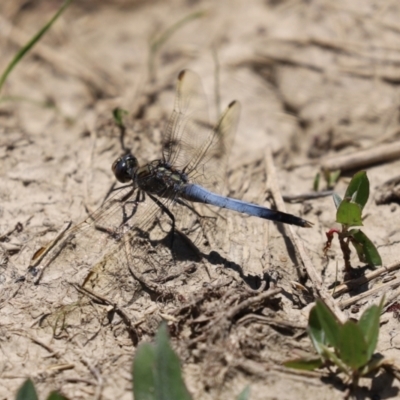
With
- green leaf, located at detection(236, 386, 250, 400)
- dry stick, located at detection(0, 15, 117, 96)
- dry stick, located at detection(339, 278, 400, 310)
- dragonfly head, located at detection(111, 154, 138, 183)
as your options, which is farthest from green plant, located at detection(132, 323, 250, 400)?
dry stick, located at detection(0, 15, 117, 96)

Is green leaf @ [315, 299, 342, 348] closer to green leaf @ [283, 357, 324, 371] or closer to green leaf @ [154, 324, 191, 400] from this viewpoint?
green leaf @ [283, 357, 324, 371]

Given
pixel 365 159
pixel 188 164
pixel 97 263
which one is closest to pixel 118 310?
pixel 97 263

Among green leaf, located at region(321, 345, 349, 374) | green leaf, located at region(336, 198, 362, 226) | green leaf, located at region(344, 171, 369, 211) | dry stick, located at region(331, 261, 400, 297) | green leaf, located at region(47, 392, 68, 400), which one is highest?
green leaf, located at region(344, 171, 369, 211)

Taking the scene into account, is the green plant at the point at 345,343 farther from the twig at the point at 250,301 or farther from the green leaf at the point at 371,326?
the twig at the point at 250,301

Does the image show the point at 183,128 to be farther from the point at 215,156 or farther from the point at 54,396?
the point at 54,396

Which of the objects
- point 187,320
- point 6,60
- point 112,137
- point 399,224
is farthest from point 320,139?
point 6,60

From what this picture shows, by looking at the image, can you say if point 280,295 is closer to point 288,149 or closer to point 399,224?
point 399,224

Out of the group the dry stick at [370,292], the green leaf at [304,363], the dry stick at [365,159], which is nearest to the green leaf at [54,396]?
the green leaf at [304,363]
